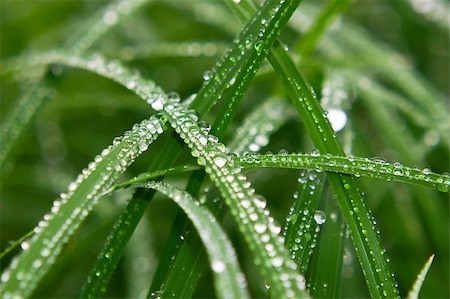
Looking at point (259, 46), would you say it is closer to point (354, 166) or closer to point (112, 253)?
point (354, 166)

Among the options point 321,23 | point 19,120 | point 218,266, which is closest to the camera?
point 218,266

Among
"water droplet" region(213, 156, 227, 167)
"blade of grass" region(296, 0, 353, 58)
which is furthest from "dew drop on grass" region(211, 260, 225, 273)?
"blade of grass" region(296, 0, 353, 58)

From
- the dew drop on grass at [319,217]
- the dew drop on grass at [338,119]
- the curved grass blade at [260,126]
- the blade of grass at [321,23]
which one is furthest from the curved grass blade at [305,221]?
the blade of grass at [321,23]

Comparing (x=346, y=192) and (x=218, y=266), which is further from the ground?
(x=346, y=192)

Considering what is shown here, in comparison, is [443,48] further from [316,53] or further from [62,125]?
[62,125]

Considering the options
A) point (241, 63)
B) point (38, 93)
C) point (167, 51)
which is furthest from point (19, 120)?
point (241, 63)

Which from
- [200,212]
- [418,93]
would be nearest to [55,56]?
[200,212]

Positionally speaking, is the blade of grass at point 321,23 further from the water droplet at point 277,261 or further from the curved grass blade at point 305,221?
the water droplet at point 277,261
